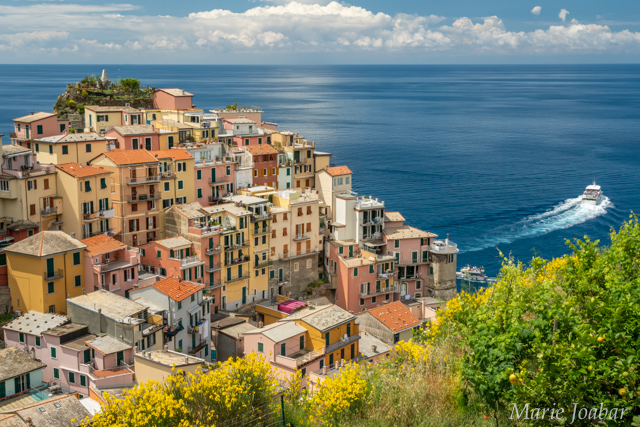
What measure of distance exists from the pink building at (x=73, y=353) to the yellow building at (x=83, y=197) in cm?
1032

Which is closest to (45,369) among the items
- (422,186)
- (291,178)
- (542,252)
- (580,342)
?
(580,342)

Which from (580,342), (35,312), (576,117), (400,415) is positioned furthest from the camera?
(576,117)

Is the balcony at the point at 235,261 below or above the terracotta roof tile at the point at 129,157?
below

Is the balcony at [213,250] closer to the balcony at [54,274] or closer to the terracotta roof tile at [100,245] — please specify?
the terracotta roof tile at [100,245]

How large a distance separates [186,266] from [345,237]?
17.2 meters

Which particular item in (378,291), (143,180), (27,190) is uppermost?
(27,190)

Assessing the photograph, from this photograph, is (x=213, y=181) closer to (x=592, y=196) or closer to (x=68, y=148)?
(x=68, y=148)

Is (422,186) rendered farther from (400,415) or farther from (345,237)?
(400,415)

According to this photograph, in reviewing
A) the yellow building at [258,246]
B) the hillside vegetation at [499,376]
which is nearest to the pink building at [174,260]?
the yellow building at [258,246]

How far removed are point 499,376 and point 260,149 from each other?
52.7 meters

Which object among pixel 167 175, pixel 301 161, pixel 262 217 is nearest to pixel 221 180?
pixel 167 175

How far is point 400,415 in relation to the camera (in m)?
17.6

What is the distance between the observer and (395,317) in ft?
167

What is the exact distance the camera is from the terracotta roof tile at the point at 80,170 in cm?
4869
